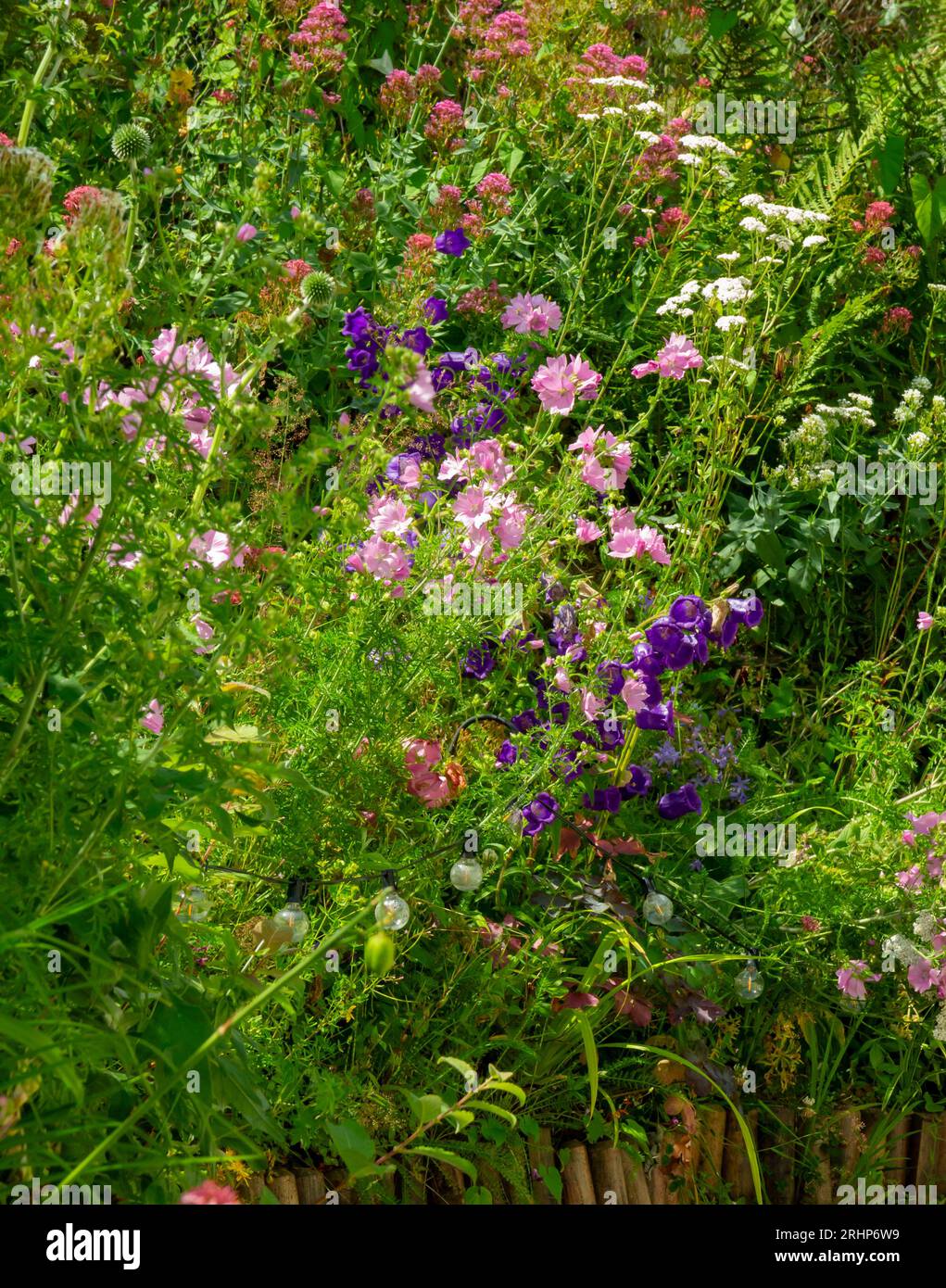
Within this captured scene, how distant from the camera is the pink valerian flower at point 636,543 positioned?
289cm

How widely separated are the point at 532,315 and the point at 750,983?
5.54 feet

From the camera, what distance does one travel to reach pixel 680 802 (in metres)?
3.04

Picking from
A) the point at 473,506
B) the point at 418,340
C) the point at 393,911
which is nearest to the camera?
the point at 393,911

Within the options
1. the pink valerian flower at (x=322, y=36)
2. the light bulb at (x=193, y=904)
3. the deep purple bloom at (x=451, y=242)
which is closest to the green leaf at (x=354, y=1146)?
the light bulb at (x=193, y=904)

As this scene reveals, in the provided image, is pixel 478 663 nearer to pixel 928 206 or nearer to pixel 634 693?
pixel 634 693

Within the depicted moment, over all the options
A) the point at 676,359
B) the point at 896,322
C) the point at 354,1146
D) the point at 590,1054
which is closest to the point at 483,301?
the point at 676,359

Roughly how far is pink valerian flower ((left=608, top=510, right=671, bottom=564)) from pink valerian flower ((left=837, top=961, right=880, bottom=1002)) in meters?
0.93

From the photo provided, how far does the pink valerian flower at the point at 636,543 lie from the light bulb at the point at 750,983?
828mm

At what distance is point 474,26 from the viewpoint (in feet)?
14.4

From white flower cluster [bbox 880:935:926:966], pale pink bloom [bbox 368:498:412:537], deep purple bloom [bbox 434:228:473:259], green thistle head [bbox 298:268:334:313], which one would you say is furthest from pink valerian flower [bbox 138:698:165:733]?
deep purple bloom [bbox 434:228:473:259]

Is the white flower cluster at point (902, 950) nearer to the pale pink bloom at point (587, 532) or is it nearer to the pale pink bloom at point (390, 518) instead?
the pale pink bloom at point (587, 532)
